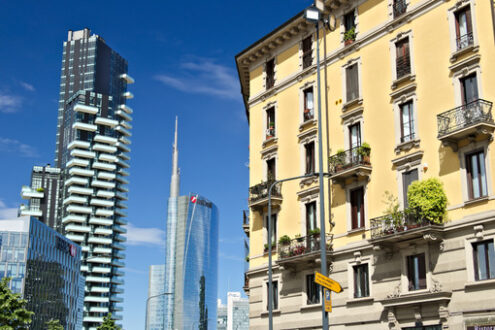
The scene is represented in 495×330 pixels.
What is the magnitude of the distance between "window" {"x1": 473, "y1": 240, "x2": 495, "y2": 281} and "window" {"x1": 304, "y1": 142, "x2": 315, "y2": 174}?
1317 centimetres

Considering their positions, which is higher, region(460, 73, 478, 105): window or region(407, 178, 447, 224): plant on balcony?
region(460, 73, 478, 105): window

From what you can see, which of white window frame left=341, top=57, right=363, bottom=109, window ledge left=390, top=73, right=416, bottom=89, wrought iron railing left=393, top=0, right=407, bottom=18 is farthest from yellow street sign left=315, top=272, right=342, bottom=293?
wrought iron railing left=393, top=0, right=407, bottom=18

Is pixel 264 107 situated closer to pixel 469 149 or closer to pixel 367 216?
pixel 367 216

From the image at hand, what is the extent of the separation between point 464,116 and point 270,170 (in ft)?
54.5

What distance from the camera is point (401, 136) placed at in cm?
3528

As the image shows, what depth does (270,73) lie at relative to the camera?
47.5m

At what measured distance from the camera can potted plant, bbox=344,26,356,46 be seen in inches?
1582

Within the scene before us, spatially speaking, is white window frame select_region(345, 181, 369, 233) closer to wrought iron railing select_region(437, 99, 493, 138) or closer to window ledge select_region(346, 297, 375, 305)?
window ledge select_region(346, 297, 375, 305)

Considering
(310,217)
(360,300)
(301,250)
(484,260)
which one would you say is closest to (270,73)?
(310,217)

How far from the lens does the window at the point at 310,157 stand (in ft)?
136

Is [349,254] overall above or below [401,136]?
below

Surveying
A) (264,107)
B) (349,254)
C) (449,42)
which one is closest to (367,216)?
(349,254)

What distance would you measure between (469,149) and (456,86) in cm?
330

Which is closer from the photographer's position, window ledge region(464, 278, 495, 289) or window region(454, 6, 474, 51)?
window ledge region(464, 278, 495, 289)
